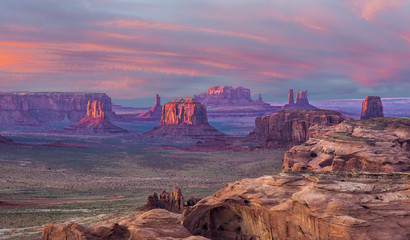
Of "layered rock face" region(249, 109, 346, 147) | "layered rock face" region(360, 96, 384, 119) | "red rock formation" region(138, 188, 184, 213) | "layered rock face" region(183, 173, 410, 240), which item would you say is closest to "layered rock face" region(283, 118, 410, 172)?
"red rock formation" region(138, 188, 184, 213)

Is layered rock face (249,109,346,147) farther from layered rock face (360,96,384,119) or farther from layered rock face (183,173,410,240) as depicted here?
layered rock face (183,173,410,240)

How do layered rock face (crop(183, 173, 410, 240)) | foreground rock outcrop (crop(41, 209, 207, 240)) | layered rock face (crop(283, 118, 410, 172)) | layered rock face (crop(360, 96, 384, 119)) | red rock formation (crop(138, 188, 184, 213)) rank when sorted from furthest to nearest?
layered rock face (crop(360, 96, 384, 119))
layered rock face (crop(283, 118, 410, 172))
red rock formation (crop(138, 188, 184, 213))
layered rock face (crop(183, 173, 410, 240))
foreground rock outcrop (crop(41, 209, 207, 240))

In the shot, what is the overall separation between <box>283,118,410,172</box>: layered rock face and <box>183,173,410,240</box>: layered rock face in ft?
92.4

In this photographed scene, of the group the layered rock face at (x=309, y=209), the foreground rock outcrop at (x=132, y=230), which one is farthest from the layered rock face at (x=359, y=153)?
the foreground rock outcrop at (x=132, y=230)

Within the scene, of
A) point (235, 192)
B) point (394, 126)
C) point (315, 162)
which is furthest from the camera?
point (394, 126)

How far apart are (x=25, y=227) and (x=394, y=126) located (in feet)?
227

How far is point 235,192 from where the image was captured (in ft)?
72.3

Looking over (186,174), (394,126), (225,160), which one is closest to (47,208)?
(186,174)

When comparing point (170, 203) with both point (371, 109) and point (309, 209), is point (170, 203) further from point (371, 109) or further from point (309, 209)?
point (371, 109)

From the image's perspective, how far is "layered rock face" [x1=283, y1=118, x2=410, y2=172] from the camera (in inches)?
1856

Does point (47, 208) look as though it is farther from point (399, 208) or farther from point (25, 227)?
point (399, 208)

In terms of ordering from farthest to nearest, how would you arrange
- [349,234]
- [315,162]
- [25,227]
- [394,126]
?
[394,126]
[315,162]
[25,227]
[349,234]

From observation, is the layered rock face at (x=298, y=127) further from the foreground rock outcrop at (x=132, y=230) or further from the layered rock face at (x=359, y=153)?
the foreground rock outcrop at (x=132, y=230)

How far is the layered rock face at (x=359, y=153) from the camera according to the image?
1856 inches
